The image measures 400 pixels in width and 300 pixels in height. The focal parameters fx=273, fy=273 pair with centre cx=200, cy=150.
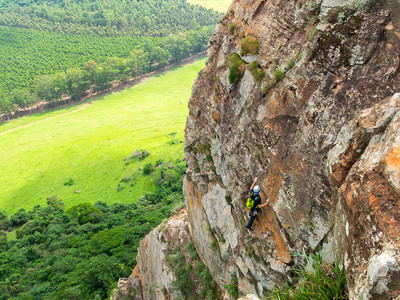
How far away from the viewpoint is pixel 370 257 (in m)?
5.63

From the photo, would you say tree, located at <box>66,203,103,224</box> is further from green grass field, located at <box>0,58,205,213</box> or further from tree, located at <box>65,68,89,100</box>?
tree, located at <box>65,68,89,100</box>

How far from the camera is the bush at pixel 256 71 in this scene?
37.2 feet

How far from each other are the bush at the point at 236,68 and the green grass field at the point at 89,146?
59905 mm

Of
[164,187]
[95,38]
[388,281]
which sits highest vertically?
[95,38]

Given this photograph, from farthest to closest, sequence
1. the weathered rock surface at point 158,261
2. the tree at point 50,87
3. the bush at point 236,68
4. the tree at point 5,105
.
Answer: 1. the tree at point 50,87
2. the tree at point 5,105
3. the weathered rock surface at point 158,261
4. the bush at point 236,68

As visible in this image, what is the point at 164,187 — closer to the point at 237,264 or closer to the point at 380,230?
the point at 237,264

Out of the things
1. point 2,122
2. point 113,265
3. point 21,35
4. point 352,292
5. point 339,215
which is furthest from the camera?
point 21,35

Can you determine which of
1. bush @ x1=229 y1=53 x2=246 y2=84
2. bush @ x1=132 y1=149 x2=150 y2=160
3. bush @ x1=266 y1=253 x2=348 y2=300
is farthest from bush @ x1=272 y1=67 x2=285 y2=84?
bush @ x1=132 y1=149 x2=150 y2=160

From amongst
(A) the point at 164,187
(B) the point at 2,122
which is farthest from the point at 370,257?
(B) the point at 2,122

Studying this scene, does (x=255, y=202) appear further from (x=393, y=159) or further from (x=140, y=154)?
(x=140, y=154)

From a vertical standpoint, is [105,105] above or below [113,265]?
above

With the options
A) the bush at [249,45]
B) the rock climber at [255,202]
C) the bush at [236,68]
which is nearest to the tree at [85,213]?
the rock climber at [255,202]

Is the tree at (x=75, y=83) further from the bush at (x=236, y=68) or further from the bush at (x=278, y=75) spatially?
the bush at (x=278, y=75)

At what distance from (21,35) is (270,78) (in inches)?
8438
